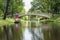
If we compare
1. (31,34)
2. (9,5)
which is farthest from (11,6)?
(31,34)

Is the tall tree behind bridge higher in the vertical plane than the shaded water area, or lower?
higher

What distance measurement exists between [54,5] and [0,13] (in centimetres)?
1756

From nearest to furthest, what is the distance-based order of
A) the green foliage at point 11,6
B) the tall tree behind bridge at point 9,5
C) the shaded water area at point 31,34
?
the shaded water area at point 31,34
the tall tree behind bridge at point 9,5
the green foliage at point 11,6

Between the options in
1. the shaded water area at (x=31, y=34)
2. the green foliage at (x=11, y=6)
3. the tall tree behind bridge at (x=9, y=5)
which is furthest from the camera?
the green foliage at (x=11, y=6)

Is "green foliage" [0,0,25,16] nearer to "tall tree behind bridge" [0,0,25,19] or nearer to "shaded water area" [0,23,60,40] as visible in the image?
"tall tree behind bridge" [0,0,25,19]

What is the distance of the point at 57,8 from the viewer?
6862 cm

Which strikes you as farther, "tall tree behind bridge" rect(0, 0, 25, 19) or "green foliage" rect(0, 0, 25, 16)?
"green foliage" rect(0, 0, 25, 16)

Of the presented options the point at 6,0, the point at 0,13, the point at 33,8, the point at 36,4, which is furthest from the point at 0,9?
the point at 33,8

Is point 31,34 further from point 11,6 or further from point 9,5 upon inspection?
point 11,6

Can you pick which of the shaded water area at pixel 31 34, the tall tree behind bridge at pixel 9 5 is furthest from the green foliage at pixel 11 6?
the shaded water area at pixel 31 34

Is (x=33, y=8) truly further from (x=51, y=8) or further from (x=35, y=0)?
(x=51, y=8)

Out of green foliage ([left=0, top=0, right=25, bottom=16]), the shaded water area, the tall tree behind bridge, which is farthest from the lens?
green foliage ([left=0, top=0, right=25, bottom=16])

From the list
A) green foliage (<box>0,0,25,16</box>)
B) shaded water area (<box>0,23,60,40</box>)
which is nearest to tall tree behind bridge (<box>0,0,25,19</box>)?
green foliage (<box>0,0,25,16</box>)

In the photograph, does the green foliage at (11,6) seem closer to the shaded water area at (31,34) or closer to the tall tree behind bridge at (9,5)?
the tall tree behind bridge at (9,5)
